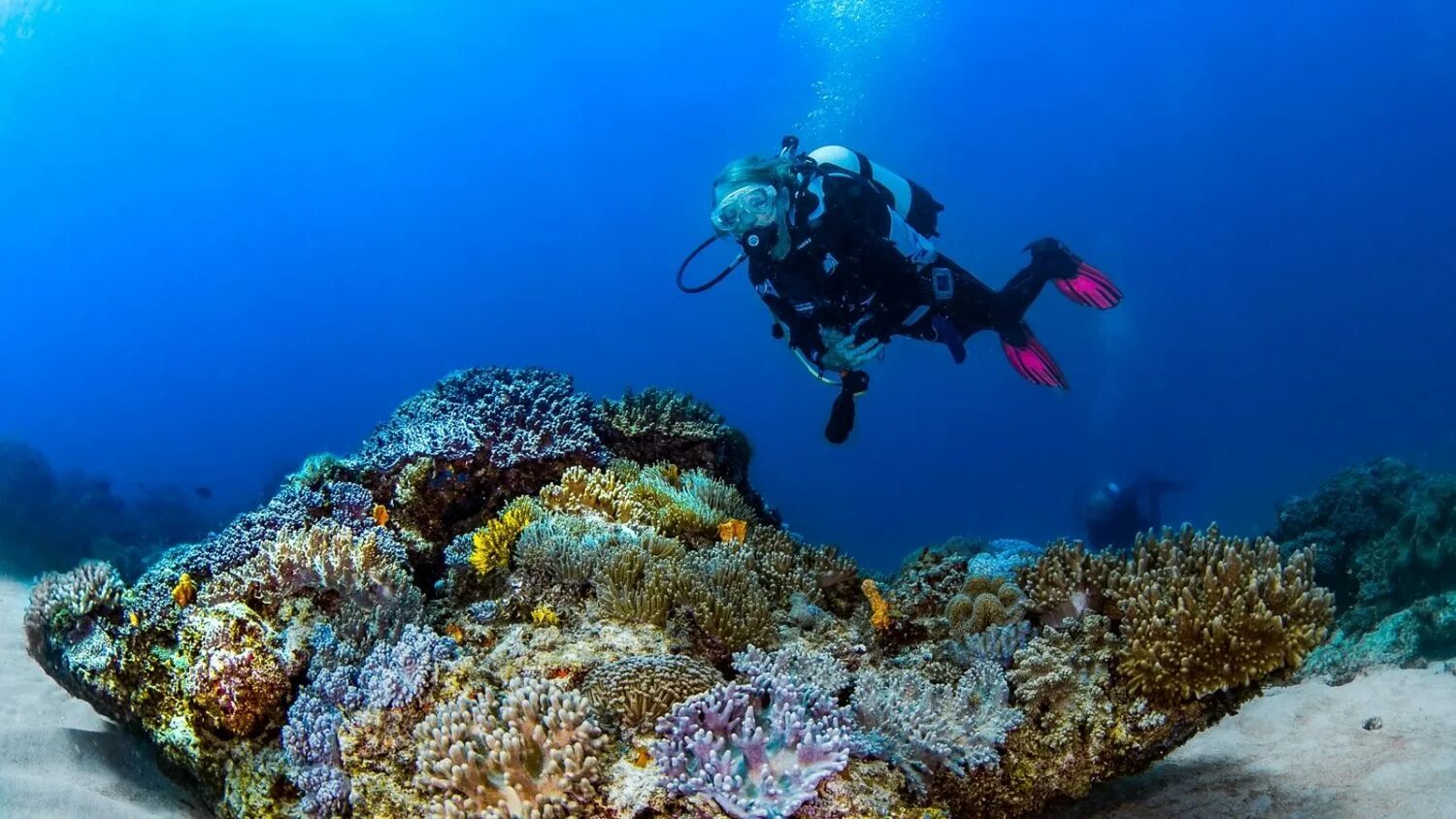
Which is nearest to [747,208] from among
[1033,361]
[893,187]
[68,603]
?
[893,187]

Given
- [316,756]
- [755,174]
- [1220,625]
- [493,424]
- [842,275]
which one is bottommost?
[316,756]

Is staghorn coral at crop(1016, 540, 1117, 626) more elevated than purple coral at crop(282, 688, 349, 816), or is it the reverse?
staghorn coral at crop(1016, 540, 1117, 626)

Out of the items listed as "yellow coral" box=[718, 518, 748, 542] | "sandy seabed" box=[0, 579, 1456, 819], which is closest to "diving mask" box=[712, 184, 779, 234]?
"yellow coral" box=[718, 518, 748, 542]

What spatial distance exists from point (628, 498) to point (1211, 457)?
79859 millimetres

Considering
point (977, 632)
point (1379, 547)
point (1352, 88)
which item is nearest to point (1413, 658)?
point (1379, 547)

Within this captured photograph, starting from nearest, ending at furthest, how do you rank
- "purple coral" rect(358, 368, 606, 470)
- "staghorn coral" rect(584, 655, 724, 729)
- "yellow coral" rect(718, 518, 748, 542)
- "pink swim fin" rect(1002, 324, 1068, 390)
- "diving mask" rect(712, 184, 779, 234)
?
"staghorn coral" rect(584, 655, 724, 729) → "yellow coral" rect(718, 518, 748, 542) → "purple coral" rect(358, 368, 606, 470) → "diving mask" rect(712, 184, 779, 234) → "pink swim fin" rect(1002, 324, 1068, 390)

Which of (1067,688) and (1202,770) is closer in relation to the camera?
(1067,688)

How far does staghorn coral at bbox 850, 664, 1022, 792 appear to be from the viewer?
10.2ft

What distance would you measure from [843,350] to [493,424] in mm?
3542

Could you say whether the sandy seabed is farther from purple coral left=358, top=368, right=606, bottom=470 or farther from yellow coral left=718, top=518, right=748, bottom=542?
yellow coral left=718, top=518, right=748, bottom=542

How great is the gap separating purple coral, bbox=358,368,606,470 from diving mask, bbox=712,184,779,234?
7.62 ft

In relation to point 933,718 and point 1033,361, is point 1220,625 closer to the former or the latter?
point 933,718

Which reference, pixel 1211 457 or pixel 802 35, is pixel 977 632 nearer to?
pixel 1211 457

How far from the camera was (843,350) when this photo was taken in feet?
24.3
